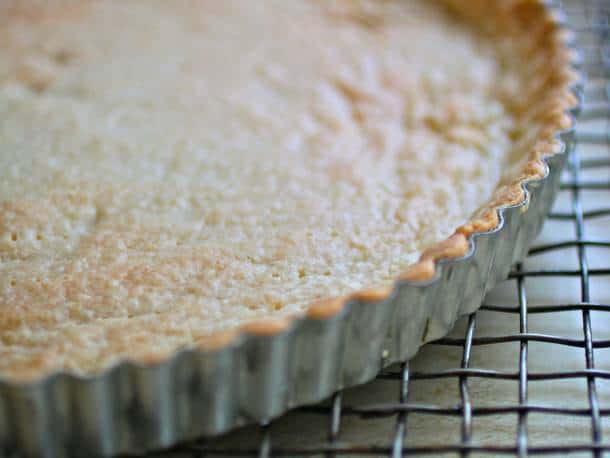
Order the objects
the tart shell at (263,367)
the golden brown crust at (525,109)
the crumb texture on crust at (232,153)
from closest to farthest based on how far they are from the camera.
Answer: the tart shell at (263,367) → the golden brown crust at (525,109) → the crumb texture on crust at (232,153)

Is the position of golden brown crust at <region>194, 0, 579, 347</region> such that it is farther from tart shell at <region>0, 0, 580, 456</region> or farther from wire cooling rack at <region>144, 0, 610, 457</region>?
wire cooling rack at <region>144, 0, 610, 457</region>

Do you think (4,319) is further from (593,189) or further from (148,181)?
(593,189)

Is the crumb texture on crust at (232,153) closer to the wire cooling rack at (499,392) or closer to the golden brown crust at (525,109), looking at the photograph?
the golden brown crust at (525,109)

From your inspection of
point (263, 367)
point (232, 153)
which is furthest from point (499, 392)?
point (232, 153)

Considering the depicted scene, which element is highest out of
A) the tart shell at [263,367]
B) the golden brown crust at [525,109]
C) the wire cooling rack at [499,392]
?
the golden brown crust at [525,109]

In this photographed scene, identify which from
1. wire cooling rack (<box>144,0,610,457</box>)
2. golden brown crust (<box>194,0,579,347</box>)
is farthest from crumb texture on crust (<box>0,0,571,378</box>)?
wire cooling rack (<box>144,0,610,457</box>)

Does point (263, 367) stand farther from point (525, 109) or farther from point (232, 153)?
point (525, 109)

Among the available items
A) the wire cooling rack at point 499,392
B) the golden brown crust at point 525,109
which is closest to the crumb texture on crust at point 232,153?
the golden brown crust at point 525,109
